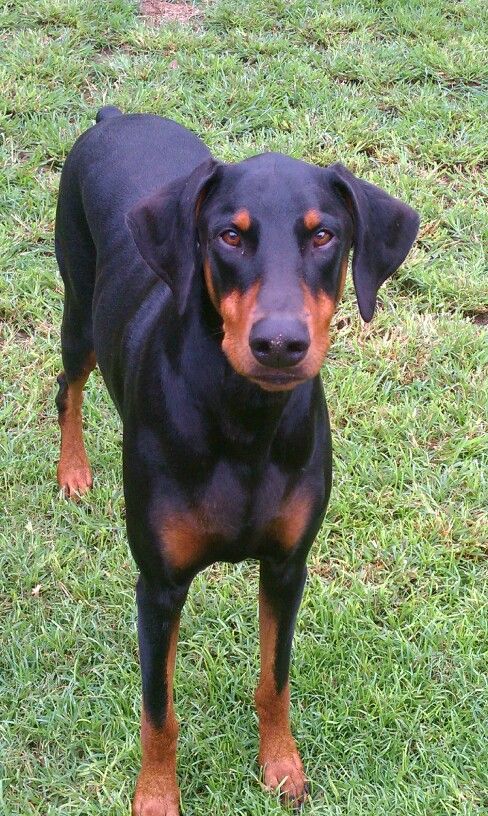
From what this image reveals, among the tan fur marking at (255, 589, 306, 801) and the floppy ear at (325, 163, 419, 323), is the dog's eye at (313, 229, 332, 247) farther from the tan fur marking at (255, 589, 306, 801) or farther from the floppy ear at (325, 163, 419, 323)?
the tan fur marking at (255, 589, 306, 801)

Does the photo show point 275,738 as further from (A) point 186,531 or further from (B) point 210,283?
(B) point 210,283

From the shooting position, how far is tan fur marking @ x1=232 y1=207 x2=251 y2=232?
2.47m

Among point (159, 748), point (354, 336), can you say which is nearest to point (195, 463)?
point (159, 748)

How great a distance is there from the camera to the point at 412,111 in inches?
249

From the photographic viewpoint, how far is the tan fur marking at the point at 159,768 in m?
3.12

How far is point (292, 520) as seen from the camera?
2.84 meters

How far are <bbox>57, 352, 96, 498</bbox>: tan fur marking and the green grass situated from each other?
0.27 ft

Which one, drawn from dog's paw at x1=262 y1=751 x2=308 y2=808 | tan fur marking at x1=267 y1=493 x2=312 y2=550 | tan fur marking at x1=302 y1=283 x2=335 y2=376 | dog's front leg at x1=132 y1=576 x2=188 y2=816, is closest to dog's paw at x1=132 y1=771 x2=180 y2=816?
dog's front leg at x1=132 y1=576 x2=188 y2=816

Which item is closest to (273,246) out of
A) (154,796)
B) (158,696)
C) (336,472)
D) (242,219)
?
(242,219)

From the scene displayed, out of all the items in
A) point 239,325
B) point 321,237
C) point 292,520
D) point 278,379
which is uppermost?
point 321,237

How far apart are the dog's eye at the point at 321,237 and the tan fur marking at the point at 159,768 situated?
4.27ft

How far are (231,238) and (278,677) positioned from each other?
4.79 feet

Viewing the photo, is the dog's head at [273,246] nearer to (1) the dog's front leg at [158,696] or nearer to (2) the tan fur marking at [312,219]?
(2) the tan fur marking at [312,219]

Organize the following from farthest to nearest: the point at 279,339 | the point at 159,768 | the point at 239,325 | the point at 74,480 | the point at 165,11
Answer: the point at 165,11 → the point at 74,480 → the point at 159,768 → the point at 239,325 → the point at 279,339
